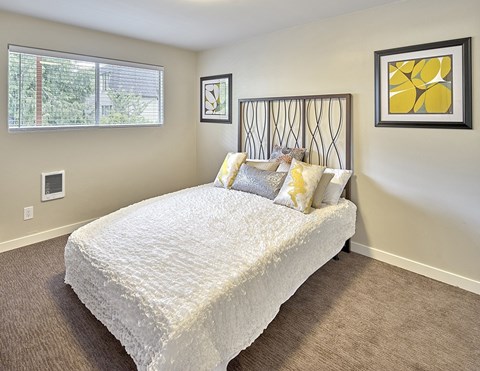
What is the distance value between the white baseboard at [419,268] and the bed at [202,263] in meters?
0.31

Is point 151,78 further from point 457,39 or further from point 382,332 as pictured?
point 382,332

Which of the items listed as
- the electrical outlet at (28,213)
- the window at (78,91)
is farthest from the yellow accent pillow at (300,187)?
the electrical outlet at (28,213)

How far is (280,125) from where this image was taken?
352 cm

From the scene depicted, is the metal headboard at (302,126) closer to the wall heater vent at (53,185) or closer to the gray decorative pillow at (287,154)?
the gray decorative pillow at (287,154)

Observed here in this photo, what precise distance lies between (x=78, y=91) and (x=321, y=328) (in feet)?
11.0

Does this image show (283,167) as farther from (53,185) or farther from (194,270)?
(53,185)

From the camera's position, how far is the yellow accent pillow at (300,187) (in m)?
2.63

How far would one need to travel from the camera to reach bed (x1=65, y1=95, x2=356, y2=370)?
4.58ft

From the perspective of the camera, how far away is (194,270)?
5.49ft

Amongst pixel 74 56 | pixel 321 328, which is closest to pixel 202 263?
pixel 321 328

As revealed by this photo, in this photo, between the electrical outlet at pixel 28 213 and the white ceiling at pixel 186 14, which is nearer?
the white ceiling at pixel 186 14

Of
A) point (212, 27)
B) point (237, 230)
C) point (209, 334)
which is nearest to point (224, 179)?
point (237, 230)

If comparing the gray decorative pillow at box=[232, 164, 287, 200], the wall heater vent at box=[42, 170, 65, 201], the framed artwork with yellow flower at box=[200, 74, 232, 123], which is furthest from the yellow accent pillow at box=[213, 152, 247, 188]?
the wall heater vent at box=[42, 170, 65, 201]

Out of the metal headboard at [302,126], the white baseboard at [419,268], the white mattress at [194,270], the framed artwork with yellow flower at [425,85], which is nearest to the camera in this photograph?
the white mattress at [194,270]
